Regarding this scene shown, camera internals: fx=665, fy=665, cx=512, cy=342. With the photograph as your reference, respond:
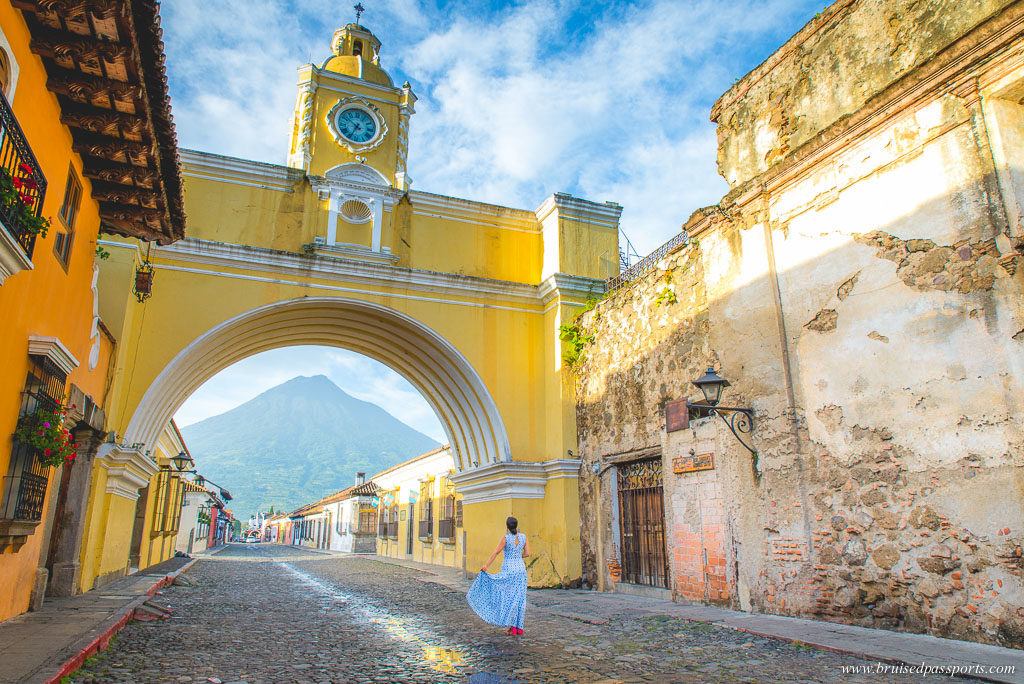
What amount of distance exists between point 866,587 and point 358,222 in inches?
389

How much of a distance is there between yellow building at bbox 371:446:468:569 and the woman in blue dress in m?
8.50

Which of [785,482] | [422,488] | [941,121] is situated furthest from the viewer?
[422,488]

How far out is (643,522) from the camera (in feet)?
32.0

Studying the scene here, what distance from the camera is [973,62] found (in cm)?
548

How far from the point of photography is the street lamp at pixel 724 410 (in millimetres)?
7277

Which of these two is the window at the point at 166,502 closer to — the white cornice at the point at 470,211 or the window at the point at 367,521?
the white cornice at the point at 470,211

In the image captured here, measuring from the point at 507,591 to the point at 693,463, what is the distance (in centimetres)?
326

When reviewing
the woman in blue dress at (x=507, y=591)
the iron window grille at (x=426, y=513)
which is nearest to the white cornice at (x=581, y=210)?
the woman in blue dress at (x=507, y=591)

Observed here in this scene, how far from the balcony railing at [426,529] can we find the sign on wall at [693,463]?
1373 cm

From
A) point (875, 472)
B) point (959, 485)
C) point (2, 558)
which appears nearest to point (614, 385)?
point (875, 472)

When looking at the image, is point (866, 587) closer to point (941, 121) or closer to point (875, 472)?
point (875, 472)

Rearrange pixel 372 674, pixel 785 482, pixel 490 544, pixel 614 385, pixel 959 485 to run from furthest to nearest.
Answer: pixel 490 544, pixel 614 385, pixel 785 482, pixel 959 485, pixel 372 674

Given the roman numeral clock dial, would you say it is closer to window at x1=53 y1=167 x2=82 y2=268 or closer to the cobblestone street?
window at x1=53 y1=167 x2=82 y2=268

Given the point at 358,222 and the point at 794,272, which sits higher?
the point at 358,222
